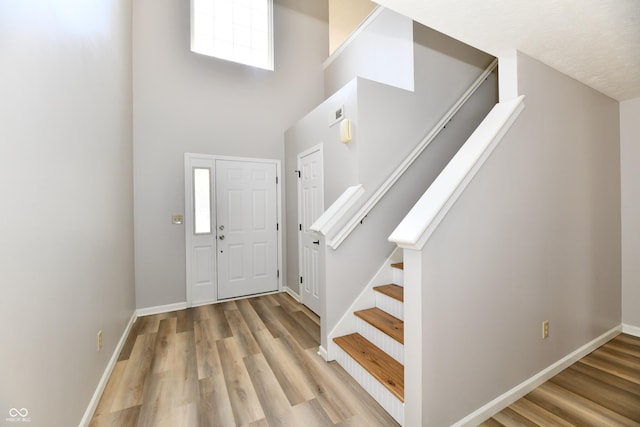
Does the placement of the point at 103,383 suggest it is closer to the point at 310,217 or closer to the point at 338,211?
the point at 338,211

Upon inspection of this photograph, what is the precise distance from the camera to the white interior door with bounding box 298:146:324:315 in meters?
3.18

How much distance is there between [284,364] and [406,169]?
2.12 m

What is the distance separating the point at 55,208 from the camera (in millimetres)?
1343

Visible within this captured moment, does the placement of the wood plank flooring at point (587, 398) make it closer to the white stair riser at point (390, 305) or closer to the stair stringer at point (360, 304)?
the white stair riser at point (390, 305)

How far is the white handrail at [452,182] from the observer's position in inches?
53.1

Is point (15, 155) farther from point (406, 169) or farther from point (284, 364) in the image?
point (406, 169)

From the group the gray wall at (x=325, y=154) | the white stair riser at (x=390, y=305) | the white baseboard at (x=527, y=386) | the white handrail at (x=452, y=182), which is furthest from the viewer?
the gray wall at (x=325, y=154)

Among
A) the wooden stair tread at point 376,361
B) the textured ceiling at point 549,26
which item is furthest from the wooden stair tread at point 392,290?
the textured ceiling at point 549,26

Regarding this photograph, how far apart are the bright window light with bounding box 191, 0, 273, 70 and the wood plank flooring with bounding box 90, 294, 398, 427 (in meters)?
3.76

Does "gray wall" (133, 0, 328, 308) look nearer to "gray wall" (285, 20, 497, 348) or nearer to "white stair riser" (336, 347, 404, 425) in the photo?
"gray wall" (285, 20, 497, 348)

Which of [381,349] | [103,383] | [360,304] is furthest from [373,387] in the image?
[103,383]

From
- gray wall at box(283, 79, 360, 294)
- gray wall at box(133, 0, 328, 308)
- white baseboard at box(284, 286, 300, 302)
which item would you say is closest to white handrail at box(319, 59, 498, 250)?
gray wall at box(283, 79, 360, 294)

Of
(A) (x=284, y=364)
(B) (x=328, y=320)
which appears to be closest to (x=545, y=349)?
(B) (x=328, y=320)

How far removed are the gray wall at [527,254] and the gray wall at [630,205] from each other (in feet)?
0.29
